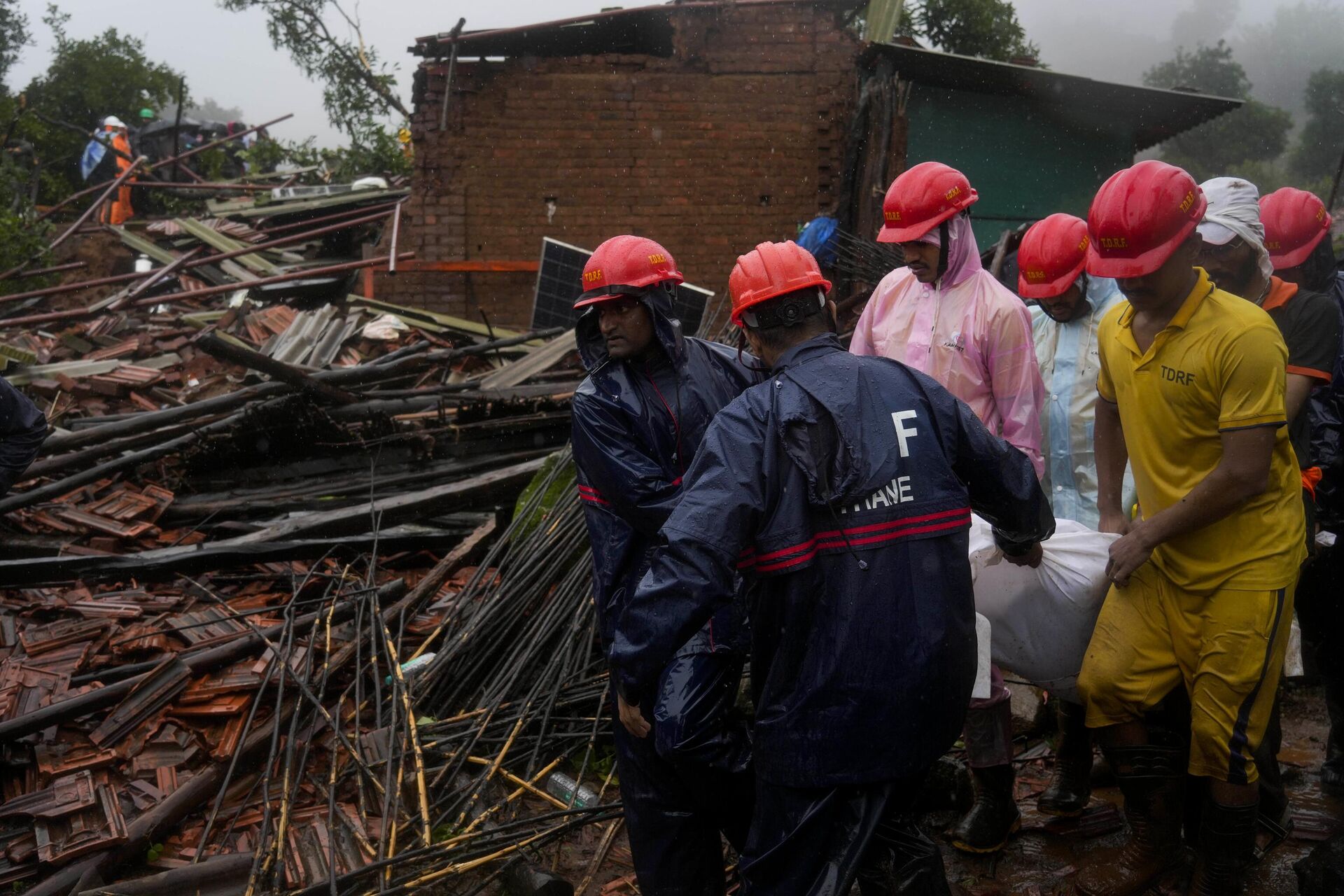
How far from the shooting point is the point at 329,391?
741 centimetres

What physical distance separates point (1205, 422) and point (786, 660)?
4.49 ft

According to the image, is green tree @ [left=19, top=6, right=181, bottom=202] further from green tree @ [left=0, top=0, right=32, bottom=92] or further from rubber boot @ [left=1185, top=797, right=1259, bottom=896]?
rubber boot @ [left=1185, top=797, right=1259, bottom=896]

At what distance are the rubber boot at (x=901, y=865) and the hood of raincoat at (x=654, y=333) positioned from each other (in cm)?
147

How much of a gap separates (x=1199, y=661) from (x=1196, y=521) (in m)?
0.41

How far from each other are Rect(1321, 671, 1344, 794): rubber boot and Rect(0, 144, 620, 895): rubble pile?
109 inches

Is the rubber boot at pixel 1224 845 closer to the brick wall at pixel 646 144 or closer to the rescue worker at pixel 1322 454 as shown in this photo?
the rescue worker at pixel 1322 454

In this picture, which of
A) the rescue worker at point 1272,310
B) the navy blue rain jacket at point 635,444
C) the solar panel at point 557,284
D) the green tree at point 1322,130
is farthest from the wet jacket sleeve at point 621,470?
the green tree at point 1322,130

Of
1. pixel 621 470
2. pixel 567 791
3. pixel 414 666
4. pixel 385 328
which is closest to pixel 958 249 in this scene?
pixel 621 470

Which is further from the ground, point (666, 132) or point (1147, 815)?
point (666, 132)

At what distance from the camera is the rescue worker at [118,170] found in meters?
16.0

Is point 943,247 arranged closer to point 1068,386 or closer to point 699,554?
point 1068,386

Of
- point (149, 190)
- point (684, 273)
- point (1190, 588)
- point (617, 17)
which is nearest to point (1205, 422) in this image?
point (1190, 588)

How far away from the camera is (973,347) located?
3504mm

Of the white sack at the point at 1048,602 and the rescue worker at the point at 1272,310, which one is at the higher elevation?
the rescue worker at the point at 1272,310
